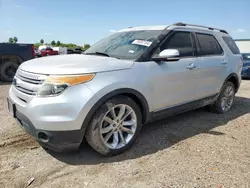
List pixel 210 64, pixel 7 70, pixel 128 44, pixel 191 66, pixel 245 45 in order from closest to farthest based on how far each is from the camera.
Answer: pixel 128 44 < pixel 191 66 < pixel 210 64 < pixel 7 70 < pixel 245 45

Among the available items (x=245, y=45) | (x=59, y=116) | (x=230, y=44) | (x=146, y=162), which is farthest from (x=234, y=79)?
(x=245, y=45)

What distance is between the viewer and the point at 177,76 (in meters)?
3.67

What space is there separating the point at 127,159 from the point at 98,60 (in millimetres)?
1385

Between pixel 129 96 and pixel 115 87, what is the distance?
13.9 inches

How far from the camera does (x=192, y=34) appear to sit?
167 inches

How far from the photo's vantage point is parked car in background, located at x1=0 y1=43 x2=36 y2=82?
884 centimetres

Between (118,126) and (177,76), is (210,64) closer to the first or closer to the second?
(177,76)

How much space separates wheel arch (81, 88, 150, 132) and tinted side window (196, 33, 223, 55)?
1.72m

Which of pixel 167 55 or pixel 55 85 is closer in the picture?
pixel 55 85

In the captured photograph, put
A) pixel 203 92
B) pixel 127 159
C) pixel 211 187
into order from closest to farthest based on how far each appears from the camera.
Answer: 1. pixel 211 187
2. pixel 127 159
3. pixel 203 92

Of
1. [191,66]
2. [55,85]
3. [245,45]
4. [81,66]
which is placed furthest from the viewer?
[245,45]

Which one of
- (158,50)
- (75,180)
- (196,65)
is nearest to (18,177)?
(75,180)

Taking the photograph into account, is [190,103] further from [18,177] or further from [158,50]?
[18,177]

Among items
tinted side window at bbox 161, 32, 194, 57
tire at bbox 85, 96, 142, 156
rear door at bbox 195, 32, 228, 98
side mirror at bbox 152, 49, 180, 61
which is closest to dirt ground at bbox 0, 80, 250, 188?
tire at bbox 85, 96, 142, 156
